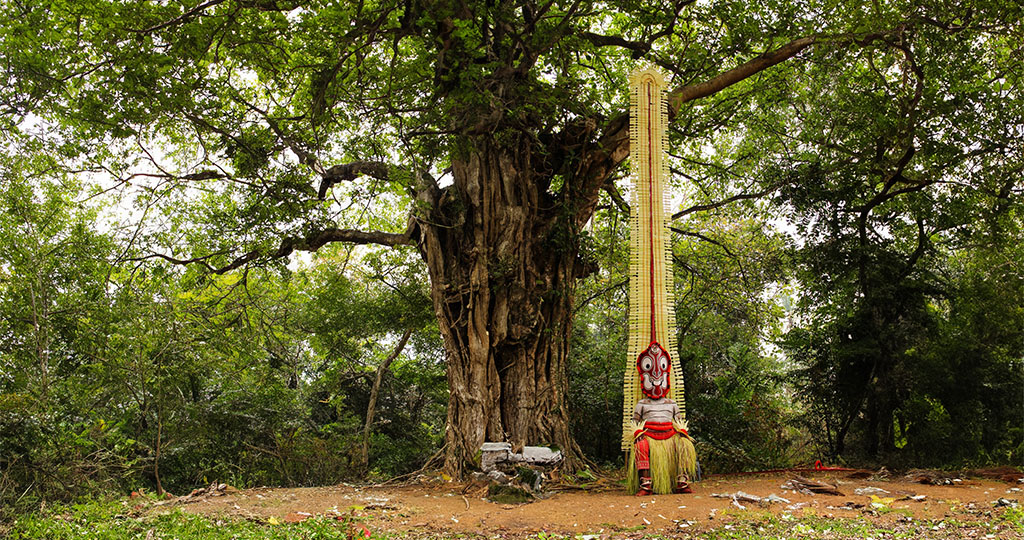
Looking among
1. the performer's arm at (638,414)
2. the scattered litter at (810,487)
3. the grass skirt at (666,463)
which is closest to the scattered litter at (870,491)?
the scattered litter at (810,487)

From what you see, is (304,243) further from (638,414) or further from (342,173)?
(638,414)

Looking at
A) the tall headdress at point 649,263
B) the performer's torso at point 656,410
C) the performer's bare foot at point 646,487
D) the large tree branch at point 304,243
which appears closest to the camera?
the performer's bare foot at point 646,487

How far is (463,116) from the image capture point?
6.55m

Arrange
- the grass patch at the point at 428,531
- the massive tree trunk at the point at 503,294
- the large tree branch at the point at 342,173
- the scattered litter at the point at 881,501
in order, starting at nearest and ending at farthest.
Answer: the grass patch at the point at 428,531, the scattered litter at the point at 881,501, the massive tree trunk at the point at 503,294, the large tree branch at the point at 342,173

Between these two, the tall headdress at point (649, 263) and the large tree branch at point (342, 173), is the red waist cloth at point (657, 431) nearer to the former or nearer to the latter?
the tall headdress at point (649, 263)

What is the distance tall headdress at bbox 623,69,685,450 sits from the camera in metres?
5.79

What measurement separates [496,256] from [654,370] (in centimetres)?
232

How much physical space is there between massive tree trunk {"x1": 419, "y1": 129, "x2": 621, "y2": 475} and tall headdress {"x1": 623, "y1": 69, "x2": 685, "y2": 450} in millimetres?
1235

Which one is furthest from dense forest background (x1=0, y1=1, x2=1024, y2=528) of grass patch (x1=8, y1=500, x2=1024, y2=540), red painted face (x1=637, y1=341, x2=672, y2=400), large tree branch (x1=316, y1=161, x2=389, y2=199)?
red painted face (x1=637, y1=341, x2=672, y2=400)

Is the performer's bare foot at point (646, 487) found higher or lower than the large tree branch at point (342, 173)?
lower

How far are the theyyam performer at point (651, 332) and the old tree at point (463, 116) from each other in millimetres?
529

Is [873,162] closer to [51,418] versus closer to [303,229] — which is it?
[303,229]

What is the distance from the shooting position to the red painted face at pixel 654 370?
5723 millimetres

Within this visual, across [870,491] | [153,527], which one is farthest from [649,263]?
[153,527]
